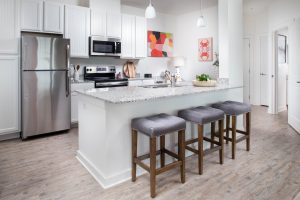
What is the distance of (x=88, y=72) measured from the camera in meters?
4.95

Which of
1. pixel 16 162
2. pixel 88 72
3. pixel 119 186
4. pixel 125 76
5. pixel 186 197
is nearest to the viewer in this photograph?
pixel 186 197

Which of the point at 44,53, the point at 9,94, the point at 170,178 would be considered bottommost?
the point at 170,178

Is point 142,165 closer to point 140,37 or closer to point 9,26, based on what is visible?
point 9,26

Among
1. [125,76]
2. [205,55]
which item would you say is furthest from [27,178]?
[205,55]

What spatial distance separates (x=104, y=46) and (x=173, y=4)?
7.21 feet

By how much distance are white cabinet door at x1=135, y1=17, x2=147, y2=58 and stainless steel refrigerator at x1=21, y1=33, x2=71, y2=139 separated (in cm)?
190

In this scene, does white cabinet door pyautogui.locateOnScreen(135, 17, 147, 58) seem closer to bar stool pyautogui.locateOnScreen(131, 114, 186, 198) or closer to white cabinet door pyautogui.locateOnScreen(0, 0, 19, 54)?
white cabinet door pyautogui.locateOnScreen(0, 0, 19, 54)

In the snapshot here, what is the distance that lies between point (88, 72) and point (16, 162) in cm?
256

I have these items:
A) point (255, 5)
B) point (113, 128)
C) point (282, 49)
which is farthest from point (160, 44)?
point (113, 128)

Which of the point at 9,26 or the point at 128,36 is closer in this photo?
the point at 9,26

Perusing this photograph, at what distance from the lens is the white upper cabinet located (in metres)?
3.85

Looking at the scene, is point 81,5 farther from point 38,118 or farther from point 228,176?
point 228,176

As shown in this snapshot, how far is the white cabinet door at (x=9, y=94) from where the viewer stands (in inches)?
143

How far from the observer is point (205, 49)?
6254 millimetres
